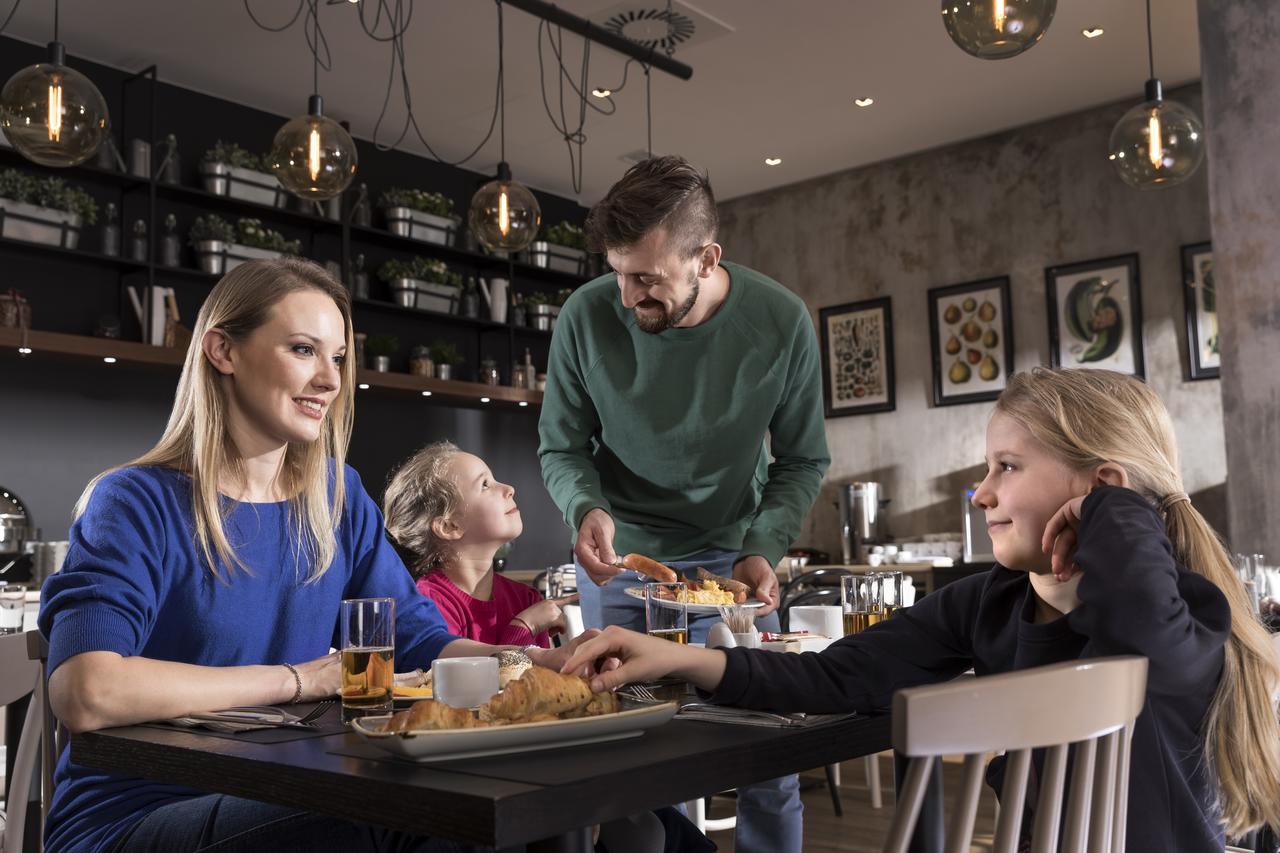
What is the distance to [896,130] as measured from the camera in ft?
24.2

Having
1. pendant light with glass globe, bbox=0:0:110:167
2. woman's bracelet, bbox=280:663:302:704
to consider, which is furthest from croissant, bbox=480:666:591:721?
pendant light with glass globe, bbox=0:0:110:167

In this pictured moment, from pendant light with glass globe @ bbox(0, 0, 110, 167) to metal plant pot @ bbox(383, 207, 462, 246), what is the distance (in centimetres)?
329

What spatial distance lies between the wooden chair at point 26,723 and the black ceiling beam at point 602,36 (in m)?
3.75

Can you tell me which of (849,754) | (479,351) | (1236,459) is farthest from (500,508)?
(479,351)

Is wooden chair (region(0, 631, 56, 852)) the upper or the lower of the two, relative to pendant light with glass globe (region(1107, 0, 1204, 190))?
lower

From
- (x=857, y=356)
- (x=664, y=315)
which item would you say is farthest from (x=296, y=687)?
(x=857, y=356)

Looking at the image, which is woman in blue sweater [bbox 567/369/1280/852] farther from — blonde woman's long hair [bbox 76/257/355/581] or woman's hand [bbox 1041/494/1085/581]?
blonde woman's long hair [bbox 76/257/355/581]

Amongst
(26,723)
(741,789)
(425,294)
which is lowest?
(741,789)

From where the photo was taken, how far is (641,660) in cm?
139

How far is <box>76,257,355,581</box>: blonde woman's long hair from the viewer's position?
1.64m

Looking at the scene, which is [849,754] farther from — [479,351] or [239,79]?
[479,351]

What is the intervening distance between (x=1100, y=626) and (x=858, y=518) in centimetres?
632

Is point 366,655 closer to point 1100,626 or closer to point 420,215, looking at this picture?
point 1100,626

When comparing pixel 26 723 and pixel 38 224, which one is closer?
pixel 26 723
